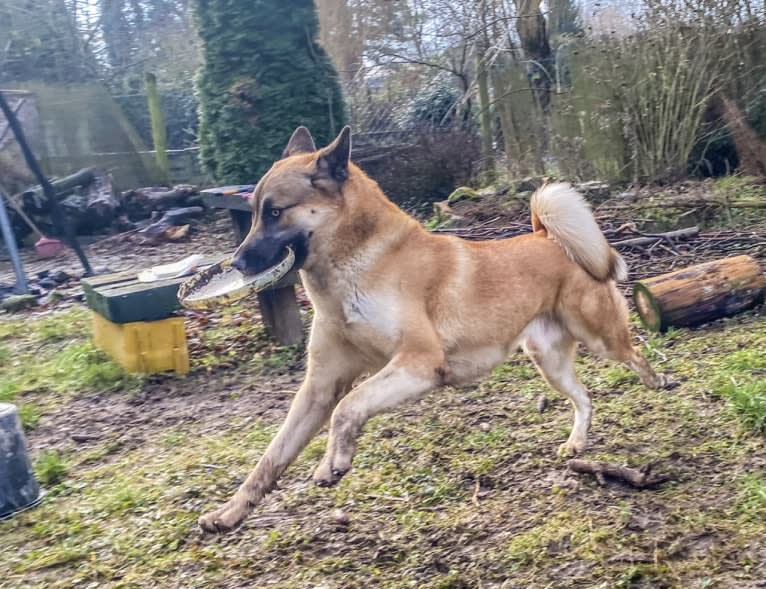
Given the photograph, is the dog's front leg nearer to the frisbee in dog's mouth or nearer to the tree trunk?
the frisbee in dog's mouth

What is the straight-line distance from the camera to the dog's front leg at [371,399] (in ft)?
9.36

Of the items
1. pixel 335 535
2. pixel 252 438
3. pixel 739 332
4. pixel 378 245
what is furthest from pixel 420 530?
pixel 739 332

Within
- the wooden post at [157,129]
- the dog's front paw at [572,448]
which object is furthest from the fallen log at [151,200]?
the dog's front paw at [572,448]

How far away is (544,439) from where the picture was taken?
13.1ft

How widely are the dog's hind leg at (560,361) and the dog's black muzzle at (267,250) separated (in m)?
1.21

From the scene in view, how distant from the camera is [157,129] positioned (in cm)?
1497

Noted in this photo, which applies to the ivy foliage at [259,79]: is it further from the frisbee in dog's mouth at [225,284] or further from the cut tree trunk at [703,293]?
the cut tree trunk at [703,293]

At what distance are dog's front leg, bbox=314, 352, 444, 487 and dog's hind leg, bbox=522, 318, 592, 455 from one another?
33.4 inches

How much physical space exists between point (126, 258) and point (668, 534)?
936 cm

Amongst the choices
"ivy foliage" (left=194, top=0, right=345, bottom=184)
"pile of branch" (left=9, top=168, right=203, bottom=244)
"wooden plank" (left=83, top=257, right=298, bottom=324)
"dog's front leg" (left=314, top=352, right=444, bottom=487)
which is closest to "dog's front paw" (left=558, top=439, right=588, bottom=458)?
"dog's front leg" (left=314, top=352, right=444, bottom=487)

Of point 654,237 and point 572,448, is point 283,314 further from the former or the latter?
point 654,237

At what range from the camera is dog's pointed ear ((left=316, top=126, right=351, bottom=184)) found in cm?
329

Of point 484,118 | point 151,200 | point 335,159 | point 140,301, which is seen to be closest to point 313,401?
point 335,159

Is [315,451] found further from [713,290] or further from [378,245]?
[713,290]
